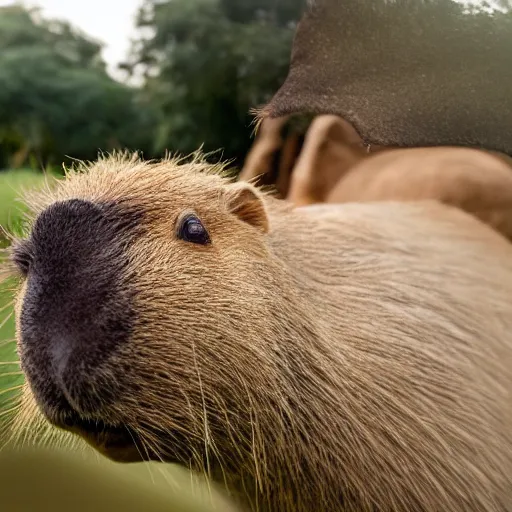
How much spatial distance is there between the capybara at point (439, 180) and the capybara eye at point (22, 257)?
366 millimetres

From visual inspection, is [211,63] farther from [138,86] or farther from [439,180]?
[439,180]

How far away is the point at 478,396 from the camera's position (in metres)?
0.48

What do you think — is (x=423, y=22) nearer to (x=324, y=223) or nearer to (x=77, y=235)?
(x=324, y=223)

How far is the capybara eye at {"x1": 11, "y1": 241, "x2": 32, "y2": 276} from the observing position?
0.36 meters

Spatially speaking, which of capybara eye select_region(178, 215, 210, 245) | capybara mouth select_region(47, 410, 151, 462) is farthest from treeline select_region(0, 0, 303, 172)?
capybara mouth select_region(47, 410, 151, 462)

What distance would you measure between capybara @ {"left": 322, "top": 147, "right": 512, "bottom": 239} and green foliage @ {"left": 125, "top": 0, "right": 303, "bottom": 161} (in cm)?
17

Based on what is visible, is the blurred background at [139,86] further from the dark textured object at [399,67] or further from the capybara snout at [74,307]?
the capybara snout at [74,307]

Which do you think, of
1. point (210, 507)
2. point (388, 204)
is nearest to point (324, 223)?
point (388, 204)

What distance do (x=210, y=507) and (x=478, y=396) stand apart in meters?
0.25

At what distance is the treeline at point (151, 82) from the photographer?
470mm

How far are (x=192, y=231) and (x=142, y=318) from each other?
0.07 meters

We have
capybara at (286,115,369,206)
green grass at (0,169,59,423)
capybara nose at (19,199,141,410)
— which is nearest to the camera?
capybara nose at (19,199,141,410)

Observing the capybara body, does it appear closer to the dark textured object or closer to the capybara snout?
the capybara snout

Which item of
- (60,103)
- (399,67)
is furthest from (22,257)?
(399,67)
